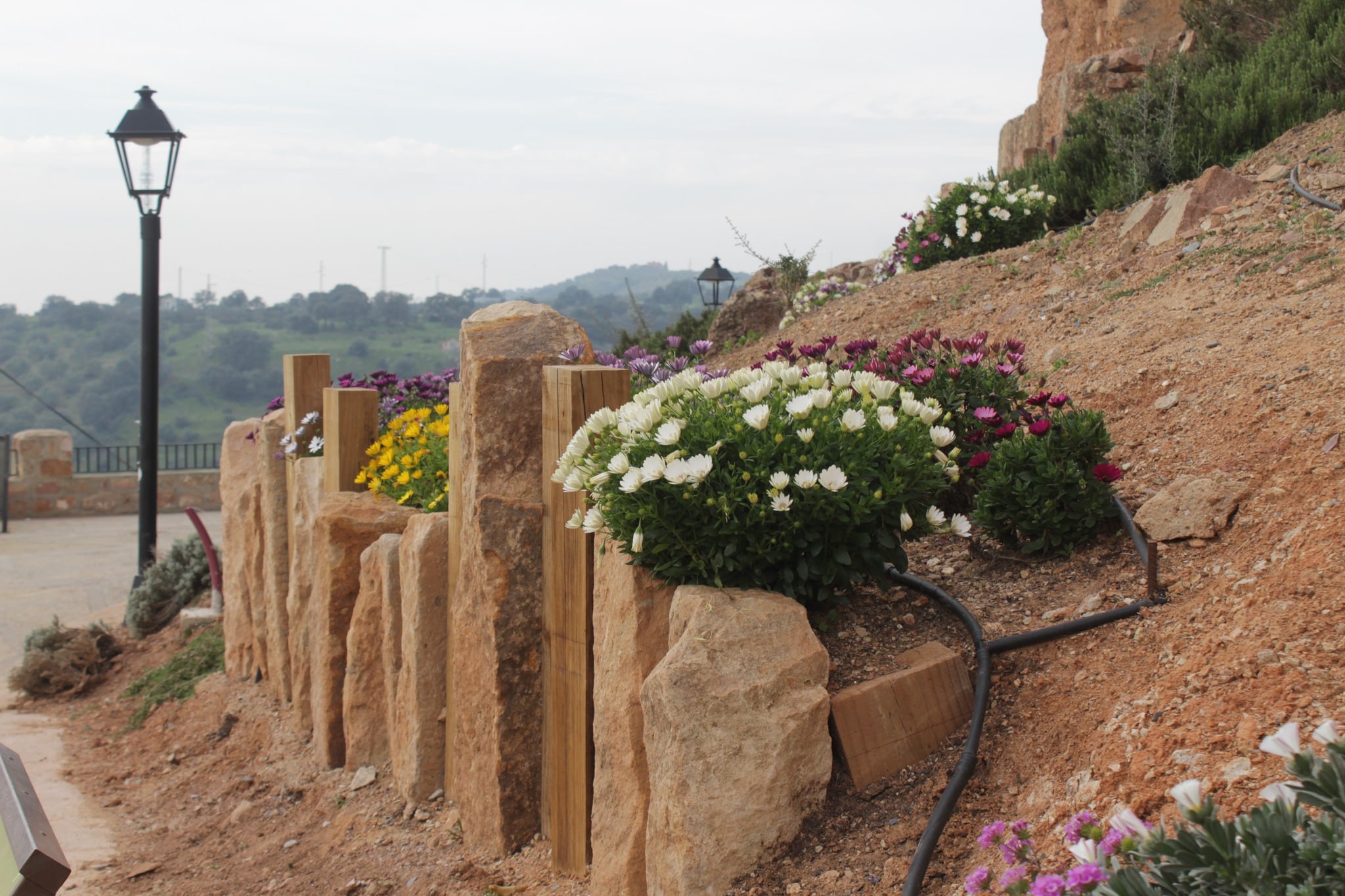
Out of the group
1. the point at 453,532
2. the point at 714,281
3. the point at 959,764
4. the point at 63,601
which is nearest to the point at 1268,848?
the point at 959,764

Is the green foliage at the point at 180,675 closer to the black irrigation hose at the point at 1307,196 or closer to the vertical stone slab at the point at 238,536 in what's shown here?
the vertical stone slab at the point at 238,536

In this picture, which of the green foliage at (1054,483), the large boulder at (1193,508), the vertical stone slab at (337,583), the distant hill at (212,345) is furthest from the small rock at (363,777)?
the distant hill at (212,345)

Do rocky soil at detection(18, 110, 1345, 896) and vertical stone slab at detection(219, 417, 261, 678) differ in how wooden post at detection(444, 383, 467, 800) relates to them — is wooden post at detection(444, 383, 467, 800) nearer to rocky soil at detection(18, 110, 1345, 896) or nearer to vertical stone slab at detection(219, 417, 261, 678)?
rocky soil at detection(18, 110, 1345, 896)

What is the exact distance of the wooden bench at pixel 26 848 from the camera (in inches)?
80.1

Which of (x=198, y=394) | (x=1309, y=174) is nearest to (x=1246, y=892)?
(x=1309, y=174)

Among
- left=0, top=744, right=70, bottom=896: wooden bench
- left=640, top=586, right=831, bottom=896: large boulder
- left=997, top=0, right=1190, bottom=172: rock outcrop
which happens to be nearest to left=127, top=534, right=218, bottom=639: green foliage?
left=0, top=744, right=70, bottom=896: wooden bench

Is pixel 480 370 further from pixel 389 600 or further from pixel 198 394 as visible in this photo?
pixel 198 394

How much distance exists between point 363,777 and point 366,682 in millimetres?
424

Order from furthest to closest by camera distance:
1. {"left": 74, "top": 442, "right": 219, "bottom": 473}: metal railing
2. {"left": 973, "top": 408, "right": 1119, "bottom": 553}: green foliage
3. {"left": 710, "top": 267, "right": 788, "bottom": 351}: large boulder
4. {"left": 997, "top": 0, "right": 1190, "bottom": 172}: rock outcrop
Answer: {"left": 74, "top": 442, "right": 219, "bottom": 473}: metal railing, {"left": 997, "top": 0, "right": 1190, "bottom": 172}: rock outcrop, {"left": 710, "top": 267, "right": 788, "bottom": 351}: large boulder, {"left": 973, "top": 408, "right": 1119, "bottom": 553}: green foliage

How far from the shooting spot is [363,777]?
474 centimetres

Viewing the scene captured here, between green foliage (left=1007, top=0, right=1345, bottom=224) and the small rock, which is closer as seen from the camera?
the small rock

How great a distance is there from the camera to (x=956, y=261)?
8.30 m

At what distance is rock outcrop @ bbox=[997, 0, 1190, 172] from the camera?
11.7 meters

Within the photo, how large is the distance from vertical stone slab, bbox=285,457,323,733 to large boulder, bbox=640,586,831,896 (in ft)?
10.9
